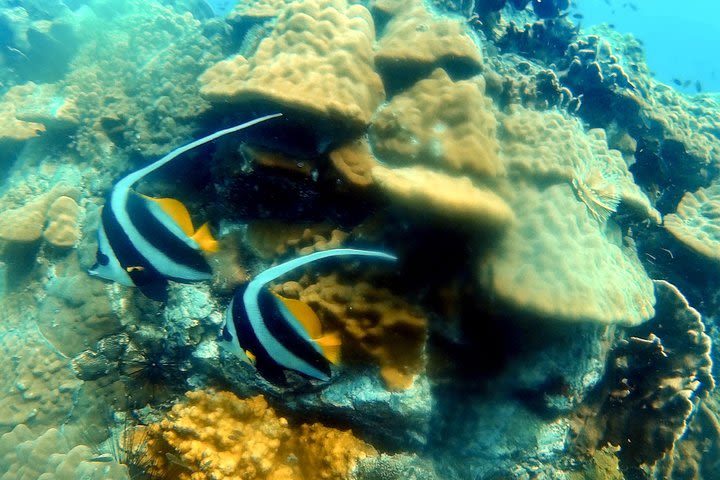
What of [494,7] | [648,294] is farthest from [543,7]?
[648,294]

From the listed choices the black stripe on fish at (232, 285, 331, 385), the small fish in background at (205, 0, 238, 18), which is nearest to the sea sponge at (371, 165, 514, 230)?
the black stripe on fish at (232, 285, 331, 385)

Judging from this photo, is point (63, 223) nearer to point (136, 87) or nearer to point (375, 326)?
point (136, 87)

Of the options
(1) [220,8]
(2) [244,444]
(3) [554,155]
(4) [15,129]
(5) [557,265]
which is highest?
(3) [554,155]

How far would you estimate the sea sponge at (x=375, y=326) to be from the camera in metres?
2.68

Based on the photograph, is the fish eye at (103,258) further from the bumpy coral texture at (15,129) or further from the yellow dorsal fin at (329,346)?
the bumpy coral texture at (15,129)

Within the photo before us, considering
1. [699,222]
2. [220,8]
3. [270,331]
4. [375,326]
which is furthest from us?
[220,8]

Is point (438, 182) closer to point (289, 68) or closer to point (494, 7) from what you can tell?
point (289, 68)

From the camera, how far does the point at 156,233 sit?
1.72m

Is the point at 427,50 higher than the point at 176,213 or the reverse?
higher

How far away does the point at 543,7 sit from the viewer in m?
6.65

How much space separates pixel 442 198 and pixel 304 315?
127 centimetres

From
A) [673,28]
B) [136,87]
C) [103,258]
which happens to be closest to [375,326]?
[103,258]

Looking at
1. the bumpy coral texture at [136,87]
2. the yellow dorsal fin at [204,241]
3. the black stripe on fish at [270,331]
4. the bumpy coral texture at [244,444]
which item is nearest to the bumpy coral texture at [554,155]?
the black stripe on fish at [270,331]

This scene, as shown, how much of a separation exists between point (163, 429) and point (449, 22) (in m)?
4.19
